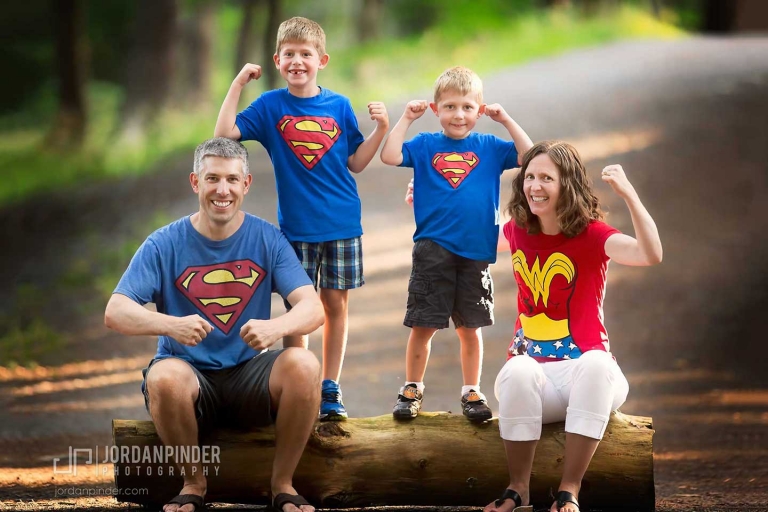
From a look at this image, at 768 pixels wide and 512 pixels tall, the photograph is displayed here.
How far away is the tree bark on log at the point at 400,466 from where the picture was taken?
355cm

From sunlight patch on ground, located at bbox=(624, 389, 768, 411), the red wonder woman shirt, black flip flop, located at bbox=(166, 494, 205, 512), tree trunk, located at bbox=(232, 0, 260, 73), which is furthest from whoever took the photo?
tree trunk, located at bbox=(232, 0, 260, 73)

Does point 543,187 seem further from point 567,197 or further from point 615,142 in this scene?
point 615,142

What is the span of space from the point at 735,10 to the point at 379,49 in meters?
4.56

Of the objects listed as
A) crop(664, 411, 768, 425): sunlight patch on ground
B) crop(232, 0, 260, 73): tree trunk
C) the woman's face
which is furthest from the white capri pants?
crop(232, 0, 260, 73): tree trunk

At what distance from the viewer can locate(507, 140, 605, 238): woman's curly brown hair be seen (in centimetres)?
346

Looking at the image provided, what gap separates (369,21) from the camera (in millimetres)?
12008

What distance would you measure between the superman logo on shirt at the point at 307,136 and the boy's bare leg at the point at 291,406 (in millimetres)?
819

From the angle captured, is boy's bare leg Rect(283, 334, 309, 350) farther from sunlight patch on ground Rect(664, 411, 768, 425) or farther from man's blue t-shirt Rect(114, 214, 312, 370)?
sunlight patch on ground Rect(664, 411, 768, 425)

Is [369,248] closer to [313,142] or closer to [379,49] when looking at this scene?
[379,49]

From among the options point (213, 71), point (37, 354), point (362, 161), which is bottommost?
point (37, 354)

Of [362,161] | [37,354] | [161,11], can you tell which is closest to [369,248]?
[37,354]

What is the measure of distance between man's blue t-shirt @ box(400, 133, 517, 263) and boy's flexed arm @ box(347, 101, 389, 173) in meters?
0.12

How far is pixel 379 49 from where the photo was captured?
38.3 feet

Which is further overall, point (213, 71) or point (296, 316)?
point (213, 71)
